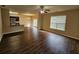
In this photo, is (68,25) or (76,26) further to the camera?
(68,25)

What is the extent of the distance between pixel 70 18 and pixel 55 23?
88.6 inches

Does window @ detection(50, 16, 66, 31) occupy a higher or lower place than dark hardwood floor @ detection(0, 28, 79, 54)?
higher

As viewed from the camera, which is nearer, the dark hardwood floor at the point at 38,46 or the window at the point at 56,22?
the dark hardwood floor at the point at 38,46

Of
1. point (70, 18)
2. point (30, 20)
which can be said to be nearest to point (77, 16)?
point (70, 18)

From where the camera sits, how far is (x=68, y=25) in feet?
19.7

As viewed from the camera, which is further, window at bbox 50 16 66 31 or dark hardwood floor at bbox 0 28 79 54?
window at bbox 50 16 66 31

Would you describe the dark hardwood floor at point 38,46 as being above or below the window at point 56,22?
below

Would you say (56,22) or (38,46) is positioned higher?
(56,22)

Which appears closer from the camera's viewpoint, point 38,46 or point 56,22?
point 38,46
